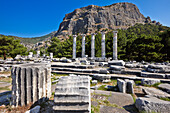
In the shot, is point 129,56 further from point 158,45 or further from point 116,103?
point 116,103

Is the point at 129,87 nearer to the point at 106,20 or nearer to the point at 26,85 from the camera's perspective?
the point at 26,85

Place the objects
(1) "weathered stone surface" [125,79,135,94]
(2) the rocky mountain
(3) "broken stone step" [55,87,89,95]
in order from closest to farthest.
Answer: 1. (3) "broken stone step" [55,87,89,95]
2. (1) "weathered stone surface" [125,79,135,94]
3. (2) the rocky mountain

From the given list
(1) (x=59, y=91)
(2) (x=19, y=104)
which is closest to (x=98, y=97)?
(1) (x=59, y=91)

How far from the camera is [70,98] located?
2012 millimetres

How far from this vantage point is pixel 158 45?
17.5 meters

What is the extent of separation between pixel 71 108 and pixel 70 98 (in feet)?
0.71

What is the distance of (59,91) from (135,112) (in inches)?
93.7

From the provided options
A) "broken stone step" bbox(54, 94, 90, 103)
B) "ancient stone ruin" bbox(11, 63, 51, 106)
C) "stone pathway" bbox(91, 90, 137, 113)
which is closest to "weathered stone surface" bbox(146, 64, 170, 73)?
"stone pathway" bbox(91, 90, 137, 113)

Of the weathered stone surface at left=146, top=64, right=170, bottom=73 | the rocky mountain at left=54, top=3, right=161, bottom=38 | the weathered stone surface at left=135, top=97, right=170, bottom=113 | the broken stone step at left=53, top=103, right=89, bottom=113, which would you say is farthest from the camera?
the rocky mountain at left=54, top=3, right=161, bottom=38

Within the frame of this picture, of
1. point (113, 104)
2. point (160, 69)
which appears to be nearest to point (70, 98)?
point (113, 104)

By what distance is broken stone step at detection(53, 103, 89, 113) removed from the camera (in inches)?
75.2

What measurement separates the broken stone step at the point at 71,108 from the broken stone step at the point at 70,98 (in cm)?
8

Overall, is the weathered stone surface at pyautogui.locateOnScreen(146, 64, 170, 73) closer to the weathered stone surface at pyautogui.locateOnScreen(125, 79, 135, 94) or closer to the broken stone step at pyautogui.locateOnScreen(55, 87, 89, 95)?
the weathered stone surface at pyautogui.locateOnScreen(125, 79, 135, 94)

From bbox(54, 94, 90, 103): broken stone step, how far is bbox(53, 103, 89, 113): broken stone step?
79 millimetres
